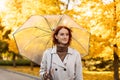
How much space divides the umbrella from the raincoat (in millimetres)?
2332

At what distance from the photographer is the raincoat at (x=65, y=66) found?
14.8ft

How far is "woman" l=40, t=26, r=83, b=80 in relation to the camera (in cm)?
451

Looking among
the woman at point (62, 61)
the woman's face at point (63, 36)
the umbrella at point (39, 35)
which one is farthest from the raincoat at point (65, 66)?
the umbrella at point (39, 35)

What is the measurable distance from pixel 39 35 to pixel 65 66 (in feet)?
10.9

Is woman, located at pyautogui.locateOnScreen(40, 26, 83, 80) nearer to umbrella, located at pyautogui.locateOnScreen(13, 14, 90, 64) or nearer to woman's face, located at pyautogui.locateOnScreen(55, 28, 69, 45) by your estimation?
woman's face, located at pyautogui.locateOnScreen(55, 28, 69, 45)

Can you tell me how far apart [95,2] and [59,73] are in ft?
44.2

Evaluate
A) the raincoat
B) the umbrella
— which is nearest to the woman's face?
the raincoat

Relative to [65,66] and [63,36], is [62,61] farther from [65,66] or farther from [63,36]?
[63,36]

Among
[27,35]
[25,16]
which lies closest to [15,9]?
[25,16]

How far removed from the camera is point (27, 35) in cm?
780

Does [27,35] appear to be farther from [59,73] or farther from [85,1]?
[85,1]

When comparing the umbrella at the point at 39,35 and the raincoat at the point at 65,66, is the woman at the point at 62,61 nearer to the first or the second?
the raincoat at the point at 65,66

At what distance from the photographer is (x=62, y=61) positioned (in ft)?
14.9

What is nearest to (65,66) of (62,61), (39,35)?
(62,61)
